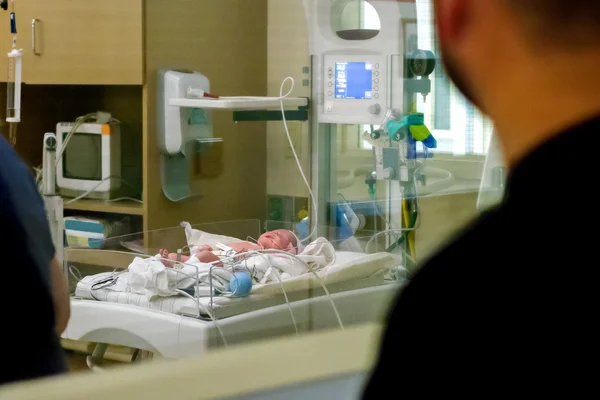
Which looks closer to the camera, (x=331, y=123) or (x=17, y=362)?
(x=17, y=362)

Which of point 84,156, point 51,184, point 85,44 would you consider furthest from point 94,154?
point 51,184

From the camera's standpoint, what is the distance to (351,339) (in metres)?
1.26

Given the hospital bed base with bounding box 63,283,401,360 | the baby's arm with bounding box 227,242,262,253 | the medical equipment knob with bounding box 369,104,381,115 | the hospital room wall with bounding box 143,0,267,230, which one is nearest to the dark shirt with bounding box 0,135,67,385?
the hospital bed base with bounding box 63,283,401,360

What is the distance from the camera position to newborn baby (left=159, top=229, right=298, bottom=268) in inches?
60.3

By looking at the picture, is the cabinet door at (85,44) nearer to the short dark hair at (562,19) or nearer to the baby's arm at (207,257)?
the baby's arm at (207,257)

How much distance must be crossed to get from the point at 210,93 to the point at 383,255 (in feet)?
2.87

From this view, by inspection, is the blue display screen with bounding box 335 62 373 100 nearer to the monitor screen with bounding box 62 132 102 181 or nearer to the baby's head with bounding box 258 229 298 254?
the baby's head with bounding box 258 229 298 254

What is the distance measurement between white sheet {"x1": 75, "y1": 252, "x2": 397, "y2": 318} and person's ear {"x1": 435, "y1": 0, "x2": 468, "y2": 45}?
1.04 m

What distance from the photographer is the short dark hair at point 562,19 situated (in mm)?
393

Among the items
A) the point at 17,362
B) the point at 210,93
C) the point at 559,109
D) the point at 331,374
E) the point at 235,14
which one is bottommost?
the point at 331,374

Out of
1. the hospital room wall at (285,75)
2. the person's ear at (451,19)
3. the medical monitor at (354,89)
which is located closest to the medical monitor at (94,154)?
the hospital room wall at (285,75)

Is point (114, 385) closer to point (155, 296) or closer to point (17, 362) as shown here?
point (17, 362)

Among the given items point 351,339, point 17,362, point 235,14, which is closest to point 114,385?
point 17,362

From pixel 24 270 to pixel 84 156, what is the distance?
1.65 metres
